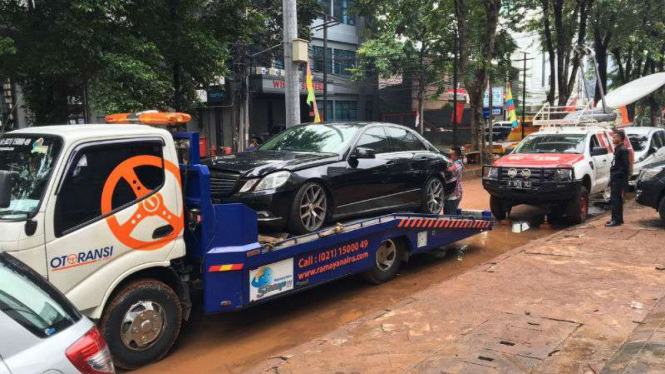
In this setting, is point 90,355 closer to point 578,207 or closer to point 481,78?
point 578,207

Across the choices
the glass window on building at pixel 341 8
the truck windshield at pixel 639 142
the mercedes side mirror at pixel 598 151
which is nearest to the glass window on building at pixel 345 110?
the glass window on building at pixel 341 8

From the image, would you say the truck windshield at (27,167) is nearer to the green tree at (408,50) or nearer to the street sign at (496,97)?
the green tree at (408,50)

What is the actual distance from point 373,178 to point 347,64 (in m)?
30.8

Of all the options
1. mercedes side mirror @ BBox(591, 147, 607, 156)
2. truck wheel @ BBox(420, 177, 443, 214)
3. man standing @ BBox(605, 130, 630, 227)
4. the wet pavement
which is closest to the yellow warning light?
the wet pavement

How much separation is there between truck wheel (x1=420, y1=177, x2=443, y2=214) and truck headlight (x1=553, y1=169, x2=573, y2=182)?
Result: 10.1ft

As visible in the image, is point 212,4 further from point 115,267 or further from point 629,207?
point 629,207

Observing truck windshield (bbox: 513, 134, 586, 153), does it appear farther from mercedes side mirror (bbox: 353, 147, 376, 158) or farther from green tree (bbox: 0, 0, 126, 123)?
green tree (bbox: 0, 0, 126, 123)

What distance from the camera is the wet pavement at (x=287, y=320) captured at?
16.4ft

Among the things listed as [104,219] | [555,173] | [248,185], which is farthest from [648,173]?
[104,219]

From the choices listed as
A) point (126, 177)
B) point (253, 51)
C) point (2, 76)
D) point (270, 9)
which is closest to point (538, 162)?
point (126, 177)

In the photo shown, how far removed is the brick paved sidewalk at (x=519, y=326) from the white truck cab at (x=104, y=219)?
3.73 feet

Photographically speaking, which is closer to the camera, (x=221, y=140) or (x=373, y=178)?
(x=373, y=178)

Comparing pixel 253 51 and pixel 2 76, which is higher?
pixel 253 51

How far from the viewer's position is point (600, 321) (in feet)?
16.9
